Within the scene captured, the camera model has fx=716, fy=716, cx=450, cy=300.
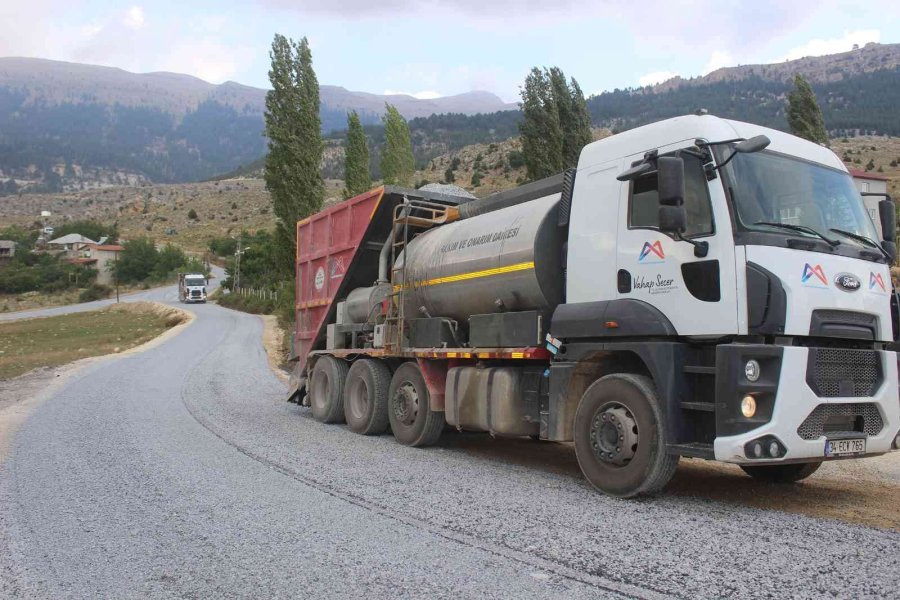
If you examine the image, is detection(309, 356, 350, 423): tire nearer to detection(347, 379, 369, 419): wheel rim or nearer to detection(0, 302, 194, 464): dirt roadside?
detection(347, 379, 369, 419): wheel rim

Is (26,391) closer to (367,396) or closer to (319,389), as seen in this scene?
(319,389)

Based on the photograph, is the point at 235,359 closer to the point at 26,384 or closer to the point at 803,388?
the point at 26,384

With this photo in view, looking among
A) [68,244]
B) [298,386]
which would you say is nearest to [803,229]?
[298,386]

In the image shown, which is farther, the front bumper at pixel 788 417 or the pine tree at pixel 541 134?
the pine tree at pixel 541 134

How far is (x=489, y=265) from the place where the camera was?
26.8 ft

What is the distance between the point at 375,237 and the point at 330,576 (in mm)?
7617

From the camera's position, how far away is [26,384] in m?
18.4

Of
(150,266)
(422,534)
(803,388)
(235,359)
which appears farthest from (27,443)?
(150,266)

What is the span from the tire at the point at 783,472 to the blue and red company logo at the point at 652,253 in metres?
2.66

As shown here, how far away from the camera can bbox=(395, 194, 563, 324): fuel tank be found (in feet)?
24.5

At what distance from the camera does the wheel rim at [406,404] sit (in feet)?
31.6

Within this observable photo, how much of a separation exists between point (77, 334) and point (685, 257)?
44.4m

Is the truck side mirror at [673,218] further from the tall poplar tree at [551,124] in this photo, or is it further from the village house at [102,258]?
the village house at [102,258]

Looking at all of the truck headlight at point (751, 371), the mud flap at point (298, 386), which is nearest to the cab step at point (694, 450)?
the truck headlight at point (751, 371)
